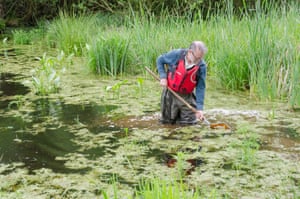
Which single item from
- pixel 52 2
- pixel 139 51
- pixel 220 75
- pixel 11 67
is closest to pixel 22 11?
pixel 52 2

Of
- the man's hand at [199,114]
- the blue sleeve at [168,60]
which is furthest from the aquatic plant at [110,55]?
the man's hand at [199,114]

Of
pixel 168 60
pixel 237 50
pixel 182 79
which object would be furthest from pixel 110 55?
pixel 182 79

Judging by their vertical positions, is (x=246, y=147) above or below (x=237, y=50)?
below

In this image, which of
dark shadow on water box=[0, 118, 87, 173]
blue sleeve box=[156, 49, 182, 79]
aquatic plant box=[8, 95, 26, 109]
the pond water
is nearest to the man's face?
blue sleeve box=[156, 49, 182, 79]

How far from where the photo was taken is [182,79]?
160 inches

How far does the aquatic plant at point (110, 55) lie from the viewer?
655cm

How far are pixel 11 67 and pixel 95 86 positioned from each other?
94.9 inches

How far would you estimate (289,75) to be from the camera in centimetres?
497

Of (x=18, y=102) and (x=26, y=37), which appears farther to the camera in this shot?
(x=26, y=37)

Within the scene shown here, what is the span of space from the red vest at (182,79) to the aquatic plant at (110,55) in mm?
2484

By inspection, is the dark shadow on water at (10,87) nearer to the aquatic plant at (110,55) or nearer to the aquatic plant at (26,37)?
the aquatic plant at (110,55)

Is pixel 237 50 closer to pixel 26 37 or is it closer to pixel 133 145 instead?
pixel 133 145

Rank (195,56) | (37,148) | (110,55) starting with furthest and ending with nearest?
1. (110,55)
2. (195,56)
3. (37,148)

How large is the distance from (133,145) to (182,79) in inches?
31.2
